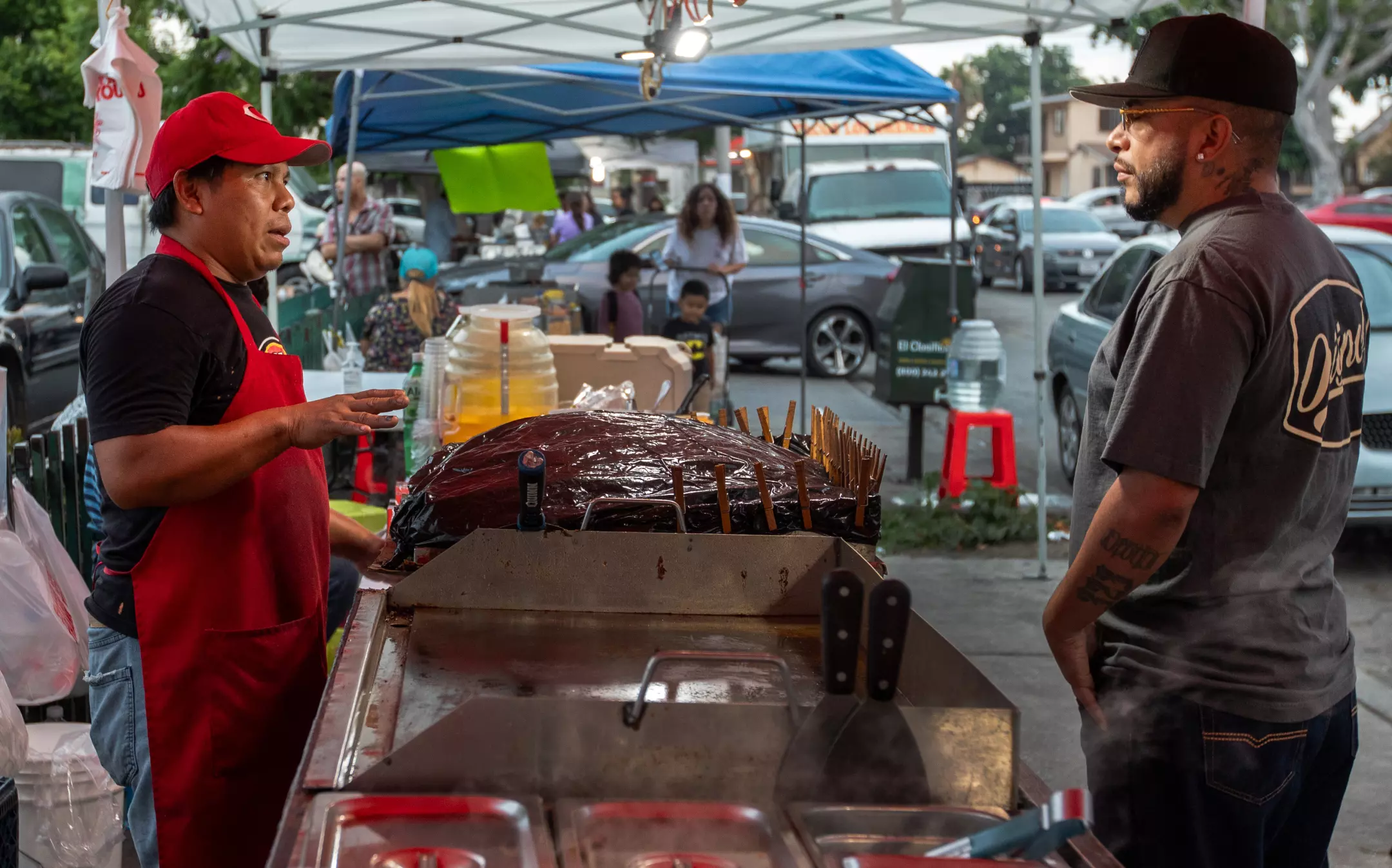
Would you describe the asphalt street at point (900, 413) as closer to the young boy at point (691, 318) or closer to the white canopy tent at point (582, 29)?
the young boy at point (691, 318)

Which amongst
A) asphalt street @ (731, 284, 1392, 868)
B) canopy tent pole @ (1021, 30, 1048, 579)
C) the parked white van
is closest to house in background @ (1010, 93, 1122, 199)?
the parked white van

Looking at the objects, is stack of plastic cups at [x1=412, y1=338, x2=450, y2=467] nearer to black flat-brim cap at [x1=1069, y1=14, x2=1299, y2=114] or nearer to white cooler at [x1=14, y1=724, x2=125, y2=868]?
white cooler at [x1=14, y1=724, x2=125, y2=868]

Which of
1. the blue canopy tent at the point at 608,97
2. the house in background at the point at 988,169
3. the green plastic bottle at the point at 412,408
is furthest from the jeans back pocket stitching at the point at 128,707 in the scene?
the house in background at the point at 988,169

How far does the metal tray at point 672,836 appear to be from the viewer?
1.67m

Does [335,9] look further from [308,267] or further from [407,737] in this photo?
[308,267]

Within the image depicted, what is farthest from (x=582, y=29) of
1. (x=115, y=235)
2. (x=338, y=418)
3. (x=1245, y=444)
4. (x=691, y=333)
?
(x=1245, y=444)

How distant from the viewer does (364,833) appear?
1.66 m

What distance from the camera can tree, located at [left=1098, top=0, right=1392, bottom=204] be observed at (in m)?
31.4

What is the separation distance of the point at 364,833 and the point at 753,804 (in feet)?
1.74

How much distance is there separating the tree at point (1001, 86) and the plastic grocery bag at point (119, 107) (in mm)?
88043

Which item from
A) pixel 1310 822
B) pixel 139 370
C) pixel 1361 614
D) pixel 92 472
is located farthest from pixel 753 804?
pixel 1361 614

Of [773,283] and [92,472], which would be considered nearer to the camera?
[92,472]

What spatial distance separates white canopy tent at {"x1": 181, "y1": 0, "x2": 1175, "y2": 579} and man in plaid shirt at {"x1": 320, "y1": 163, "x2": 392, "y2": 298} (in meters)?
3.79

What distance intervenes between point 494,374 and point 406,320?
3972 mm
